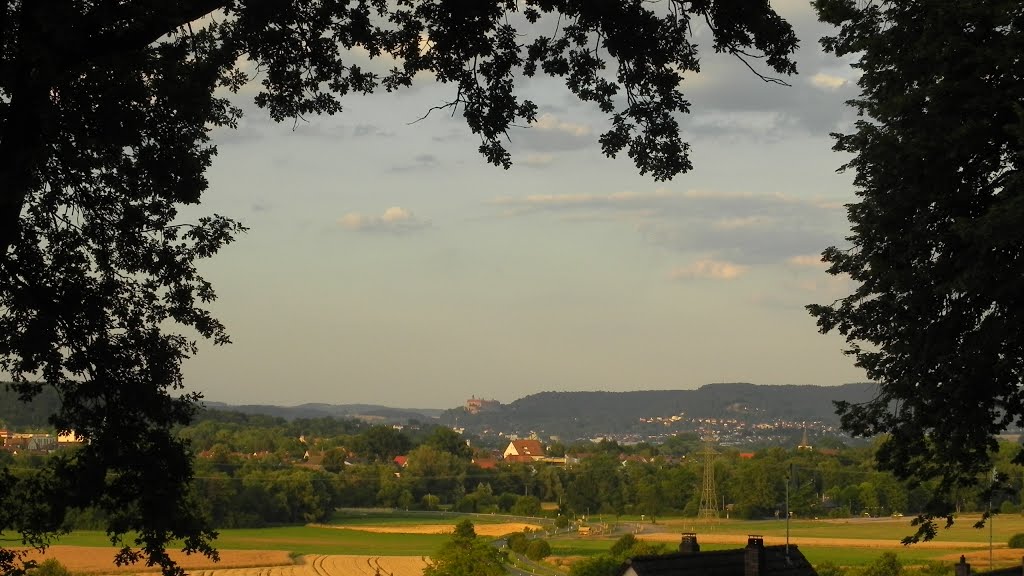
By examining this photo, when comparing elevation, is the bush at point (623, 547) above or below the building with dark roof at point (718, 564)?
below

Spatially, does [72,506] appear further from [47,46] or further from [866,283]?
[866,283]

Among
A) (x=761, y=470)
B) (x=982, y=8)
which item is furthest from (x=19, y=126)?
(x=761, y=470)

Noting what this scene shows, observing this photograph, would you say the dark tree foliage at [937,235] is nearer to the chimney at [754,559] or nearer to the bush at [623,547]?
the chimney at [754,559]

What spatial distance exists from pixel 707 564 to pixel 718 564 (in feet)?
0.93

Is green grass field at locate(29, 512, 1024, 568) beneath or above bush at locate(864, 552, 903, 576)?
beneath

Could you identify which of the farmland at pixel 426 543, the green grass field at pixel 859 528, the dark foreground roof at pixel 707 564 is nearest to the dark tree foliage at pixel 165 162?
the dark foreground roof at pixel 707 564

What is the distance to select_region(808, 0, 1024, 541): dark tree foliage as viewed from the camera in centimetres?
1438

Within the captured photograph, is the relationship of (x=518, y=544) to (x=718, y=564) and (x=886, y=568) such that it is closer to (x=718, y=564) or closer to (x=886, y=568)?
(x=886, y=568)

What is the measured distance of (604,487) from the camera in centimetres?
13012

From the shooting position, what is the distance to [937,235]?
1533cm

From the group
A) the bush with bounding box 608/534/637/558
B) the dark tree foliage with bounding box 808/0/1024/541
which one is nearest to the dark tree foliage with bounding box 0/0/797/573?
the dark tree foliage with bounding box 808/0/1024/541

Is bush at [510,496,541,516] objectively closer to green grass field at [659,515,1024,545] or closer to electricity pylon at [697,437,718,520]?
green grass field at [659,515,1024,545]

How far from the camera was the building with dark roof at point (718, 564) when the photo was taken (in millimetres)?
20391

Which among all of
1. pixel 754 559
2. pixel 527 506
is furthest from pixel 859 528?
pixel 754 559
